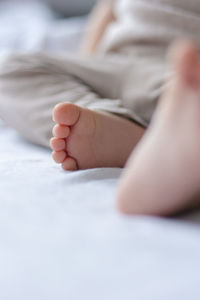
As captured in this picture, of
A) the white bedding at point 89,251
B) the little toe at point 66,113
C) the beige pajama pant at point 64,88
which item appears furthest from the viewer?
the beige pajama pant at point 64,88

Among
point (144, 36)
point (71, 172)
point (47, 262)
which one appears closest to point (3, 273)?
point (47, 262)

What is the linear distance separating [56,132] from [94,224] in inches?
8.1

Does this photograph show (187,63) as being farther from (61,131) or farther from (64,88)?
(64,88)

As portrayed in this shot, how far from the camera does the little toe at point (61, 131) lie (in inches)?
24.1

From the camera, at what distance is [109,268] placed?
0.36 meters

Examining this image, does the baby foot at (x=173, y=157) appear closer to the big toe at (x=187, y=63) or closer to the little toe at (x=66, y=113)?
the big toe at (x=187, y=63)

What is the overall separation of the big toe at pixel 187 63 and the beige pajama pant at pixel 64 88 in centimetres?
29

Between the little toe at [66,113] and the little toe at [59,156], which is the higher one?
the little toe at [66,113]

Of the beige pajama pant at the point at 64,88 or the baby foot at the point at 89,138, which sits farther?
the beige pajama pant at the point at 64,88

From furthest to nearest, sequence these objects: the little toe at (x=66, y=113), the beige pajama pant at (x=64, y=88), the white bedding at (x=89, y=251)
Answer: the beige pajama pant at (x=64, y=88) < the little toe at (x=66, y=113) < the white bedding at (x=89, y=251)

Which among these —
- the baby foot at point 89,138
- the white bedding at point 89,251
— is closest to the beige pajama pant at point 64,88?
the baby foot at point 89,138

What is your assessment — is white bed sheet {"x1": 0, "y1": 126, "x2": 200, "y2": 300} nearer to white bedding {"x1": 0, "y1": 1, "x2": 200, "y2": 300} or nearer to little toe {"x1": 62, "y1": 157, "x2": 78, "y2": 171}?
white bedding {"x1": 0, "y1": 1, "x2": 200, "y2": 300}

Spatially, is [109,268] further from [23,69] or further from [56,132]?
[23,69]

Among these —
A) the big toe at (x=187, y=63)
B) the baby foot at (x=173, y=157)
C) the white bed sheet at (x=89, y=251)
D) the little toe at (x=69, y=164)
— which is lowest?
the little toe at (x=69, y=164)
